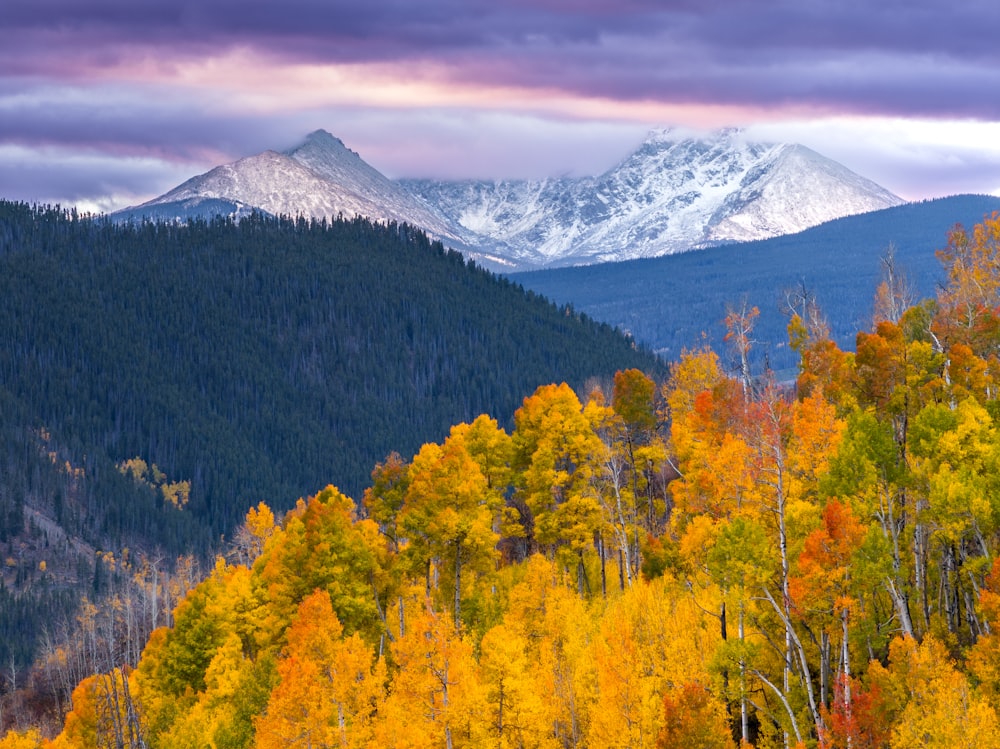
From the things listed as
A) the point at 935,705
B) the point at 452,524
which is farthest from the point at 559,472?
the point at 935,705

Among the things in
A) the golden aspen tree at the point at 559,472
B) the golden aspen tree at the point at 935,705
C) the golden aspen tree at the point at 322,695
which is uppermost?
the golden aspen tree at the point at 559,472

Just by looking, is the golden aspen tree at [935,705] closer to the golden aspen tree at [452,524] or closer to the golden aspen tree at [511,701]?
the golden aspen tree at [511,701]

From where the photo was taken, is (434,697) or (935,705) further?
(434,697)

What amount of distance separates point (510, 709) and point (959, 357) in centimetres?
3030

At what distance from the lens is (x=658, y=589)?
70.6m

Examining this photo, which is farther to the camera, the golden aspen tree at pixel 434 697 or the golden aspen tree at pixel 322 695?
the golden aspen tree at pixel 322 695

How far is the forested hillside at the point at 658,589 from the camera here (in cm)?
5378

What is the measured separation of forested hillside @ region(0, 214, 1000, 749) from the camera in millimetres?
53781

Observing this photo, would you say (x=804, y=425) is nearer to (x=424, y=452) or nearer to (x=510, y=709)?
(x=510, y=709)

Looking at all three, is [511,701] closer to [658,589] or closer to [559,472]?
[658,589]

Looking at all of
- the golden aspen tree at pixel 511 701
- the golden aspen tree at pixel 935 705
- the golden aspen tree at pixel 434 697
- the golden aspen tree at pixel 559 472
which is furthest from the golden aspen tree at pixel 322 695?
the golden aspen tree at pixel 935 705

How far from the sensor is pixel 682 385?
10306cm

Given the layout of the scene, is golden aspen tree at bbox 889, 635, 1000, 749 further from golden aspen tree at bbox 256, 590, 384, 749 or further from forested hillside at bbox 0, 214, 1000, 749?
golden aspen tree at bbox 256, 590, 384, 749

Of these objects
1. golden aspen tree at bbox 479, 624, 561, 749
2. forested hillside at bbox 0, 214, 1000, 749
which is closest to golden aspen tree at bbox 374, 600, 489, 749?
forested hillside at bbox 0, 214, 1000, 749
